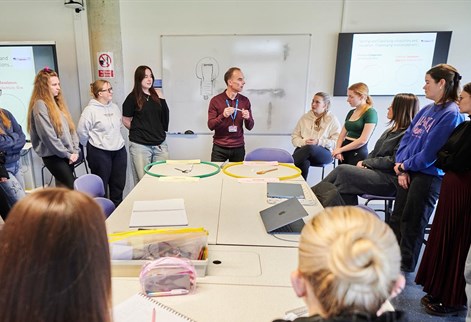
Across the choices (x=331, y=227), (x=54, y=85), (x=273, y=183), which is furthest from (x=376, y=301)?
(x=54, y=85)

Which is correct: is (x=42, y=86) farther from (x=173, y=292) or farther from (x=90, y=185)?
(x=173, y=292)

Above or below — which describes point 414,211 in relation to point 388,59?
below

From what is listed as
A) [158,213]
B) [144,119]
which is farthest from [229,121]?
[158,213]

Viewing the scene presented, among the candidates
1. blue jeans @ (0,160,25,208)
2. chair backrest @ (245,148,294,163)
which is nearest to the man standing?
chair backrest @ (245,148,294,163)

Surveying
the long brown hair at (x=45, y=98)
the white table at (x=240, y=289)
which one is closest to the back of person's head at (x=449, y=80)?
the white table at (x=240, y=289)

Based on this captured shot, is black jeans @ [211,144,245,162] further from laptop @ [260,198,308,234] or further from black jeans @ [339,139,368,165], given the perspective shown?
laptop @ [260,198,308,234]

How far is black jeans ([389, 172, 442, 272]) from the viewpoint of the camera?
228 centimetres

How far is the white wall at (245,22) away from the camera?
12.2 ft

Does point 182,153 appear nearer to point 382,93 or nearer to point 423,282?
point 382,93

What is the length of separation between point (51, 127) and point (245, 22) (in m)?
2.39

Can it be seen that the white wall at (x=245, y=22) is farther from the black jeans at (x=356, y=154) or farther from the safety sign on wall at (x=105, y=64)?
the black jeans at (x=356, y=154)

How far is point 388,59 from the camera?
A: 3.79 m

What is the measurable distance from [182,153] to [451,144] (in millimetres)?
2998

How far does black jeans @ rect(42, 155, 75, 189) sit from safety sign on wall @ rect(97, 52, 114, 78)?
141 cm
